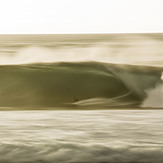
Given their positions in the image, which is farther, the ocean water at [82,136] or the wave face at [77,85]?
the wave face at [77,85]

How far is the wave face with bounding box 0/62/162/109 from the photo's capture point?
2027mm

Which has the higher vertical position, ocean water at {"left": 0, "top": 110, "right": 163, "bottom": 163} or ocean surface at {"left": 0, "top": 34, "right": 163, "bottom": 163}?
ocean surface at {"left": 0, "top": 34, "right": 163, "bottom": 163}

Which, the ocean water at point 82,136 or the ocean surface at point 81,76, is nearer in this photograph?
the ocean water at point 82,136

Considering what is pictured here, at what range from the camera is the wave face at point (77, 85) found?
2027mm

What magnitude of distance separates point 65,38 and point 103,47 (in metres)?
0.21

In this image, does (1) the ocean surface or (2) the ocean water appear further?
(1) the ocean surface

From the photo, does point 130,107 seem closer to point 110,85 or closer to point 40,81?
point 110,85

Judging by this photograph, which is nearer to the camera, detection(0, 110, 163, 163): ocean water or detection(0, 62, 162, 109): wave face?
detection(0, 110, 163, 163): ocean water

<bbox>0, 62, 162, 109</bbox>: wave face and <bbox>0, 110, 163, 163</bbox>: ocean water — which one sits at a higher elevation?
<bbox>0, 62, 162, 109</bbox>: wave face

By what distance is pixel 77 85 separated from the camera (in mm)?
2098

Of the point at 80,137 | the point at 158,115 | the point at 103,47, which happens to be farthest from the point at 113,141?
the point at 103,47

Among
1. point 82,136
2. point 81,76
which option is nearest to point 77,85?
point 81,76

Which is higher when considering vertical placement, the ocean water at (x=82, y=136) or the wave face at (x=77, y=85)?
the wave face at (x=77, y=85)
